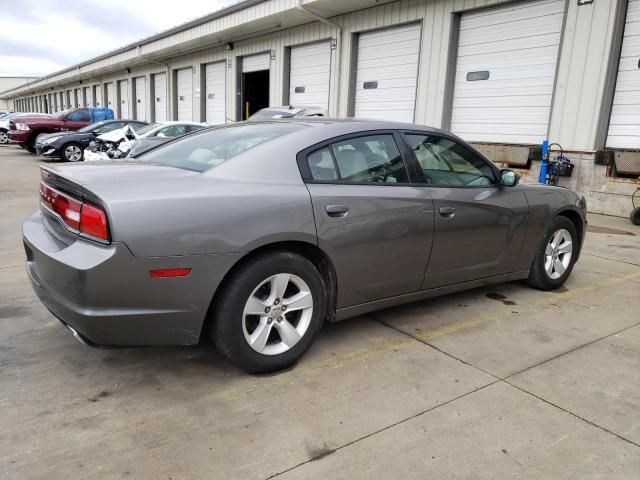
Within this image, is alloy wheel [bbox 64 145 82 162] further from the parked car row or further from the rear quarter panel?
the rear quarter panel

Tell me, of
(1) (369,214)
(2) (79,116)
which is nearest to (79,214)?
(1) (369,214)

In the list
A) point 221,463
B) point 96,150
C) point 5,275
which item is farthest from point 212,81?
point 221,463

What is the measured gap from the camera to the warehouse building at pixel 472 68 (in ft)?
29.8

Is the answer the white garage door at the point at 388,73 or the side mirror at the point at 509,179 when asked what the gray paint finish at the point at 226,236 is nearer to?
the side mirror at the point at 509,179

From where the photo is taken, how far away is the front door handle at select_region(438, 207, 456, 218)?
3.61 m

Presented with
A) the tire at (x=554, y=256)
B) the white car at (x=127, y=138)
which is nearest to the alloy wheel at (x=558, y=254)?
the tire at (x=554, y=256)

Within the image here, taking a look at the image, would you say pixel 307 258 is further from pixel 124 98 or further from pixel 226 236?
pixel 124 98

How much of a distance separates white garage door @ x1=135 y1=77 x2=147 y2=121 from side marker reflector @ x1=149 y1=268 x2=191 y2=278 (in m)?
28.3

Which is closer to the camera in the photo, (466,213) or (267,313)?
(267,313)

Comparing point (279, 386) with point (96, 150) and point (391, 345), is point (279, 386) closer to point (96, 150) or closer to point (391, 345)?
point (391, 345)

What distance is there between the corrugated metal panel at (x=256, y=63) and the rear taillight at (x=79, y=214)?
53.4ft

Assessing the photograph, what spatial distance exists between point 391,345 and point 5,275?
3.64 m

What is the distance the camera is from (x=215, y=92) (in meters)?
21.7

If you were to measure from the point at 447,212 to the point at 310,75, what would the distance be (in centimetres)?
1357
